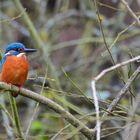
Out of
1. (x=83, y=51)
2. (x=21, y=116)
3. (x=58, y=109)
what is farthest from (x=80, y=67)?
(x=58, y=109)

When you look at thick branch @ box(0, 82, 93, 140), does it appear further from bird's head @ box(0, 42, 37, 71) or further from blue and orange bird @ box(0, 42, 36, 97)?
bird's head @ box(0, 42, 37, 71)

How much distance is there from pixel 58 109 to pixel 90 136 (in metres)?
0.28

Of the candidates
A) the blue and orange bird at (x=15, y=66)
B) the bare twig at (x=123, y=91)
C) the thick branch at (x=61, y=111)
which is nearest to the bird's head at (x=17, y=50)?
the blue and orange bird at (x=15, y=66)

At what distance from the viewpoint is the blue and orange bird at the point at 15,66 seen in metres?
4.51

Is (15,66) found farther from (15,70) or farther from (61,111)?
(61,111)

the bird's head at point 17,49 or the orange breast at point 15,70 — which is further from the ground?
the bird's head at point 17,49

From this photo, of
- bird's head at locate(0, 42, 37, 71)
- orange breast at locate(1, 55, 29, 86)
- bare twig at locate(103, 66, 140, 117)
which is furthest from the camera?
bird's head at locate(0, 42, 37, 71)

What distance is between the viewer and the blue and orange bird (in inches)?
Answer: 178

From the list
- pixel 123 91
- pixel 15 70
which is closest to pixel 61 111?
pixel 123 91

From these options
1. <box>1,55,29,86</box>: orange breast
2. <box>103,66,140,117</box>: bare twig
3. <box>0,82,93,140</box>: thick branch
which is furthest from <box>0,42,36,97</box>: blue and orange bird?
<box>103,66,140,117</box>: bare twig

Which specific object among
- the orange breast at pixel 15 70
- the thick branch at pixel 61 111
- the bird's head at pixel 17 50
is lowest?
the thick branch at pixel 61 111

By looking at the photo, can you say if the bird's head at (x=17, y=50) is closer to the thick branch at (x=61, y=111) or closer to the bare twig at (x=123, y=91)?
the thick branch at (x=61, y=111)

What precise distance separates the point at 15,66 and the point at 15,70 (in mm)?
44

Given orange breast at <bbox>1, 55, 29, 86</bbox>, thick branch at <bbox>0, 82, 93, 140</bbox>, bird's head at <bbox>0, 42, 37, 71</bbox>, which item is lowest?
thick branch at <bbox>0, 82, 93, 140</bbox>
